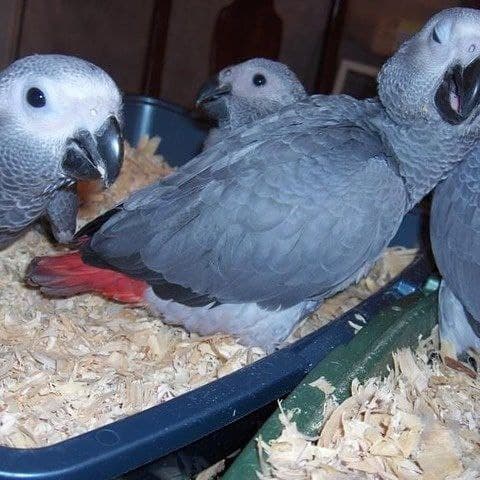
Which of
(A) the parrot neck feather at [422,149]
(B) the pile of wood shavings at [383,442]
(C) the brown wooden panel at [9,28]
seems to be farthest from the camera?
(C) the brown wooden panel at [9,28]

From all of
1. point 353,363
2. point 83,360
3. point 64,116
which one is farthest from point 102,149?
point 353,363

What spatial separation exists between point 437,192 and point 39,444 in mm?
955

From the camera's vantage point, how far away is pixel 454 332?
1.36 metres

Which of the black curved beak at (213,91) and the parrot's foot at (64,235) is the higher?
the black curved beak at (213,91)

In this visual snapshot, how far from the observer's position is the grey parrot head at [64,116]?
3.31 feet

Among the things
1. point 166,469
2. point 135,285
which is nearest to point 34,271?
point 135,285

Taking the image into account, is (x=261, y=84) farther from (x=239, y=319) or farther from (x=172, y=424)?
(x=172, y=424)

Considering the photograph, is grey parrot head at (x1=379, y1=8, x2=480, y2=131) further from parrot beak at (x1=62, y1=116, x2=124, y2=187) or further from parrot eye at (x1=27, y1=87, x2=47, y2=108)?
parrot eye at (x1=27, y1=87, x2=47, y2=108)

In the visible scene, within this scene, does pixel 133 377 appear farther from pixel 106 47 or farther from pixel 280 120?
pixel 106 47

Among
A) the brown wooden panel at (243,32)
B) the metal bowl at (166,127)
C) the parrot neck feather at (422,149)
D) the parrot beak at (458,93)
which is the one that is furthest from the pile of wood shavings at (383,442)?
the brown wooden panel at (243,32)

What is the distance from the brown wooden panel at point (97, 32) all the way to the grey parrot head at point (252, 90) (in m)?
0.62

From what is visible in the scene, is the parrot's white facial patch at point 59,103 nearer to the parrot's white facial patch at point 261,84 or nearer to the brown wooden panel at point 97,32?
the parrot's white facial patch at point 261,84

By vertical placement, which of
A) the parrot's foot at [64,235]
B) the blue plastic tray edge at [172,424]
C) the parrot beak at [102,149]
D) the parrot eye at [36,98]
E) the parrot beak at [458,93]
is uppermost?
the parrot beak at [458,93]

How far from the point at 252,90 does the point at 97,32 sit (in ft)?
2.65
